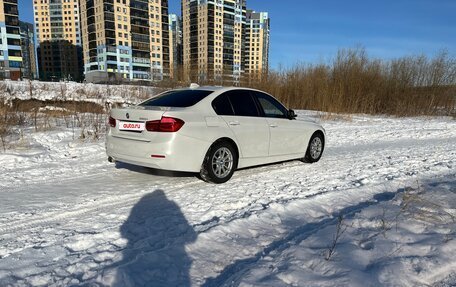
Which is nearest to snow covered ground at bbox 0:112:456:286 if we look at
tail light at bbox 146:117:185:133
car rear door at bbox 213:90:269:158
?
car rear door at bbox 213:90:269:158

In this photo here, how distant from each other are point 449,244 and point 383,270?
874 millimetres

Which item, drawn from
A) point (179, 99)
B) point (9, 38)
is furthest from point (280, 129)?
point (9, 38)

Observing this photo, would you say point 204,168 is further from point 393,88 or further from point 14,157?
point 393,88

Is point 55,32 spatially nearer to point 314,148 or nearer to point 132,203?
point 314,148

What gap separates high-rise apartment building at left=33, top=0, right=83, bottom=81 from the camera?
126 metres

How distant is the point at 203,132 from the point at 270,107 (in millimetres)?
1971

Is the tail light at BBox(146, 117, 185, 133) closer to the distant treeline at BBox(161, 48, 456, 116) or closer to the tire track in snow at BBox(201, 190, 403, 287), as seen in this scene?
the tire track in snow at BBox(201, 190, 403, 287)

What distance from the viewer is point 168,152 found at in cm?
487

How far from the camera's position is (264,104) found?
6.44 metres

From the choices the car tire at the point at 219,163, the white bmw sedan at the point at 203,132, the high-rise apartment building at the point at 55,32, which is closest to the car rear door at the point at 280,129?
the white bmw sedan at the point at 203,132

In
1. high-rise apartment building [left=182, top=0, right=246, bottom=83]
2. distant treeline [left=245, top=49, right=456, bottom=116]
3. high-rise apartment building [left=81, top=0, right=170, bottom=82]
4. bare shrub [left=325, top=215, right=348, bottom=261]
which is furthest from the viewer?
high-rise apartment building [left=182, top=0, right=246, bottom=83]

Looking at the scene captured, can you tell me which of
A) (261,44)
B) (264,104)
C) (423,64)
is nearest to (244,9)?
(261,44)

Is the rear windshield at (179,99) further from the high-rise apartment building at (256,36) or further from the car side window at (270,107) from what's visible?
the high-rise apartment building at (256,36)

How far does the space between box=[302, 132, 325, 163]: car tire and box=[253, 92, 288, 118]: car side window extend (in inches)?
41.8
